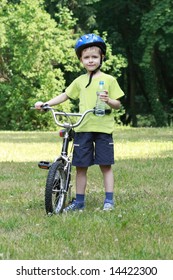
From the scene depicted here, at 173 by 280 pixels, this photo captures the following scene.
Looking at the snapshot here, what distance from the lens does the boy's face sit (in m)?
6.08

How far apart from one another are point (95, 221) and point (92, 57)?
1660 mm

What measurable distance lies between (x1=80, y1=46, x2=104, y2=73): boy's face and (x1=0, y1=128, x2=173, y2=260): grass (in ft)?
4.72

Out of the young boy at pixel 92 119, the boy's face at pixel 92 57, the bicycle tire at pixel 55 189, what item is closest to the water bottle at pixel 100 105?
the young boy at pixel 92 119

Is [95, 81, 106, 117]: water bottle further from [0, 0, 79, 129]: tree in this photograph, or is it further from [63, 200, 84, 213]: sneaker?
[0, 0, 79, 129]: tree

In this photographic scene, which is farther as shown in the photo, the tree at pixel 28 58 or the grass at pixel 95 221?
the tree at pixel 28 58

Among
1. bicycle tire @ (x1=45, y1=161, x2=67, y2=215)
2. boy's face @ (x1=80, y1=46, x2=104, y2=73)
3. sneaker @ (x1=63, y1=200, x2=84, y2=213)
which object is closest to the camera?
bicycle tire @ (x1=45, y1=161, x2=67, y2=215)

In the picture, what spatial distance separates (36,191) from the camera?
7.63 meters

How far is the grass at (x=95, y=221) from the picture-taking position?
4535 millimetres

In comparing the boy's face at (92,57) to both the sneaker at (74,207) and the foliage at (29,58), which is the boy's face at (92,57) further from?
the foliage at (29,58)

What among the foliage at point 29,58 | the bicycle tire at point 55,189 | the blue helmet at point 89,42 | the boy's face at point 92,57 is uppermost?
the foliage at point 29,58

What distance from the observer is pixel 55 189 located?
5.98 m

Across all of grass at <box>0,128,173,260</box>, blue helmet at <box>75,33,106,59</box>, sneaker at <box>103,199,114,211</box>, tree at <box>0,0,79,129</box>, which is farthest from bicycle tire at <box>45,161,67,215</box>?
tree at <box>0,0,79,129</box>

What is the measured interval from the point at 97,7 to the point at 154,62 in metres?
4.15

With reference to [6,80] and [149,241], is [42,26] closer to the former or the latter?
[6,80]
